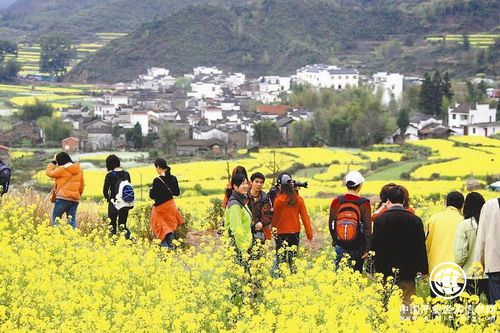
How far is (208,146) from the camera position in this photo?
175 feet

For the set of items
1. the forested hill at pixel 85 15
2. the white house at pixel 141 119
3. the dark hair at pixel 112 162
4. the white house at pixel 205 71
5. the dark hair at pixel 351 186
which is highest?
the forested hill at pixel 85 15

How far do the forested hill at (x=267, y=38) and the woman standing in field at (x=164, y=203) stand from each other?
88.6 m

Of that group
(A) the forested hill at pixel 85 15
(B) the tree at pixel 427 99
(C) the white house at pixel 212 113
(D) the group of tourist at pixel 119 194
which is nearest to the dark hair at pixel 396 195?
(D) the group of tourist at pixel 119 194

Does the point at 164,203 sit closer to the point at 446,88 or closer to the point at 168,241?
the point at 168,241

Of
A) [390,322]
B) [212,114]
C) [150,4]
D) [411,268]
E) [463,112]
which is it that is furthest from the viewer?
[150,4]

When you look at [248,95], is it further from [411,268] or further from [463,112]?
[411,268]

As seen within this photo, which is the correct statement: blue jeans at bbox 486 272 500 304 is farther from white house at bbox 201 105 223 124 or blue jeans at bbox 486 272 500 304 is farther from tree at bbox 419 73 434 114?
white house at bbox 201 105 223 124

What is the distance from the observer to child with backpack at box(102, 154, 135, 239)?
32.6 ft

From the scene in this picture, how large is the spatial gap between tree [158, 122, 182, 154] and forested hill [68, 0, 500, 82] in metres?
43.7

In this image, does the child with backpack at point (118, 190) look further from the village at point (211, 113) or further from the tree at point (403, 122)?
the tree at point (403, 122)

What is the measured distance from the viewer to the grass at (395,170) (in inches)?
1383

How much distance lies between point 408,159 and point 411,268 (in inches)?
1366

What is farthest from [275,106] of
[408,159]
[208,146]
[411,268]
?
[411,268]

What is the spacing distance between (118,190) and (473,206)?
4471 mm
